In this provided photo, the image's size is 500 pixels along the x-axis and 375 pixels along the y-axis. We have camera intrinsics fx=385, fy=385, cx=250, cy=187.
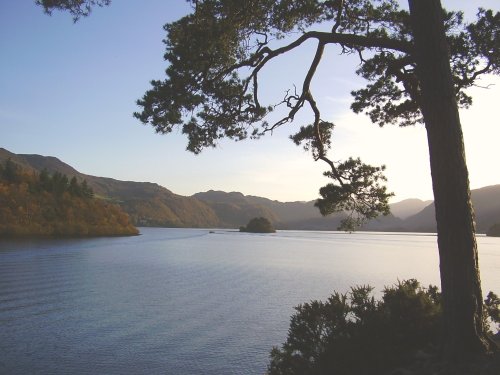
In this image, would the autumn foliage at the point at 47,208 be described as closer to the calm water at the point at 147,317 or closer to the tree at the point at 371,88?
the calm water at the point at 147,317

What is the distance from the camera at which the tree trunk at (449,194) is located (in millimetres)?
7535

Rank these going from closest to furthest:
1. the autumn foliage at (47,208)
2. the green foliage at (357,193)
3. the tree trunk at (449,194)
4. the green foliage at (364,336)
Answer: the tree trunk at (449,194) → the green foliage at (364,336) → the green foliage at (357,193) → the autumn foliage at (47,208)

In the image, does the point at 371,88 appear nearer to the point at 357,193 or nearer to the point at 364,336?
the point at 357,193

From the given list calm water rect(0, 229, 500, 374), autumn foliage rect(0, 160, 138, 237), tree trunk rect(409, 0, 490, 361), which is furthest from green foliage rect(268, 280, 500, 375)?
autumn foliage rect(0, 160, 138, 237)

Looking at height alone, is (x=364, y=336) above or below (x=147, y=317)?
above

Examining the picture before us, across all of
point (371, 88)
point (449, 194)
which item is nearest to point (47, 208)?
point (371, 88)

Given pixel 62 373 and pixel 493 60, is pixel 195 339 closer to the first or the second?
pixel 62 373

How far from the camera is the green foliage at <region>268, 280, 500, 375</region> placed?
8836 millimetres

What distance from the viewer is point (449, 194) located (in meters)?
7.91

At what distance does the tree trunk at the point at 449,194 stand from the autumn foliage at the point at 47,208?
121682 mm

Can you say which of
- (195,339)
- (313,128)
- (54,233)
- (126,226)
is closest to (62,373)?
(195,339)

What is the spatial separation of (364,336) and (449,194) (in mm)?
3992

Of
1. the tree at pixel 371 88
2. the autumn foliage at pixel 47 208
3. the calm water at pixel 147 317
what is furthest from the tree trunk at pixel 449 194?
the autumn foliage at pixel 47 208

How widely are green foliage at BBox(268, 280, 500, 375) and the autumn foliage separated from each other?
118254mm
